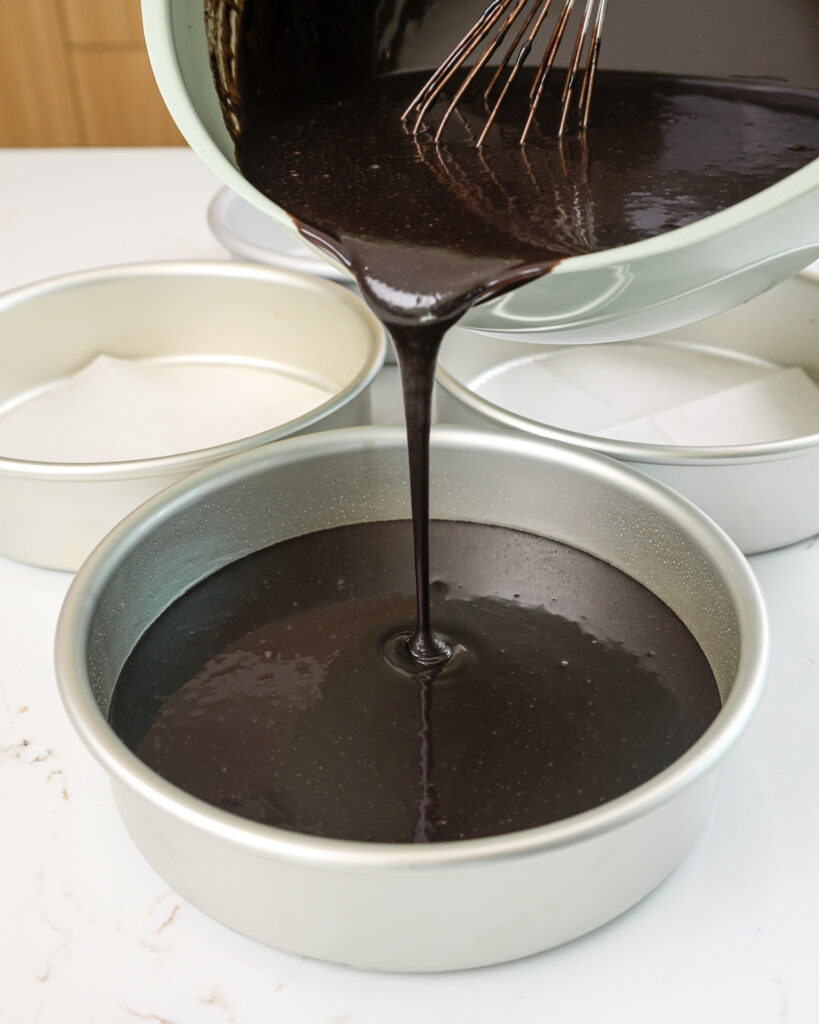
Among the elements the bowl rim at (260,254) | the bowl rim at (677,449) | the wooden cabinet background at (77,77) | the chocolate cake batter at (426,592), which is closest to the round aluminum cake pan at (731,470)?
the bowl rim at (677,449)

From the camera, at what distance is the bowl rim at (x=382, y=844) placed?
58 cm

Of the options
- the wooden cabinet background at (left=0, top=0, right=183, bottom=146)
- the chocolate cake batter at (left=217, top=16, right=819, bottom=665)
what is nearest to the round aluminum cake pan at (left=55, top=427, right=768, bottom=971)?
the chocolate cake batter at (left=217, top=16, right=819, bottom=665)

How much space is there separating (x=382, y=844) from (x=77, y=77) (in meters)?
3.02

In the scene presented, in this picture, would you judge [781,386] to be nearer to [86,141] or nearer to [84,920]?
[84,920]

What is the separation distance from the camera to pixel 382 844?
586 mm

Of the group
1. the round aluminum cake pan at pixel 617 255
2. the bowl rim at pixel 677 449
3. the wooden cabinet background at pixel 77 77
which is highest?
the round aluminum cake pan at pixel 617 255

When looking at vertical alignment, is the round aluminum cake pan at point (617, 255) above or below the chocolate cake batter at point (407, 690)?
above

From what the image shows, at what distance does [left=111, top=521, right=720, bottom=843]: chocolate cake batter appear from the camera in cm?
74

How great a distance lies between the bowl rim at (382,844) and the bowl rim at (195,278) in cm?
3

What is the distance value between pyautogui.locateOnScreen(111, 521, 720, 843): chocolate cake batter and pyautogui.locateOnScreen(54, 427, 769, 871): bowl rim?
0.09m

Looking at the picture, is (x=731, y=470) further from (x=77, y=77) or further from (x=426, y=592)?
(x=77, y=77)

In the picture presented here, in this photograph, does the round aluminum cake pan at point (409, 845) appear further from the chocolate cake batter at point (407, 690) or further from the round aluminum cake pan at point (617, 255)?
the round aluminum cake pan at point (617, 255)

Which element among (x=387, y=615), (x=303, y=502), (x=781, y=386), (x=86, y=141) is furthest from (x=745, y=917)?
(x=86, y=141)

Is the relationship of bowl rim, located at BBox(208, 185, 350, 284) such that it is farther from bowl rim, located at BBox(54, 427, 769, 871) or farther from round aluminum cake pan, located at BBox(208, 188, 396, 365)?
bowl rim, located at BBox(54, 427, 769, 871)
